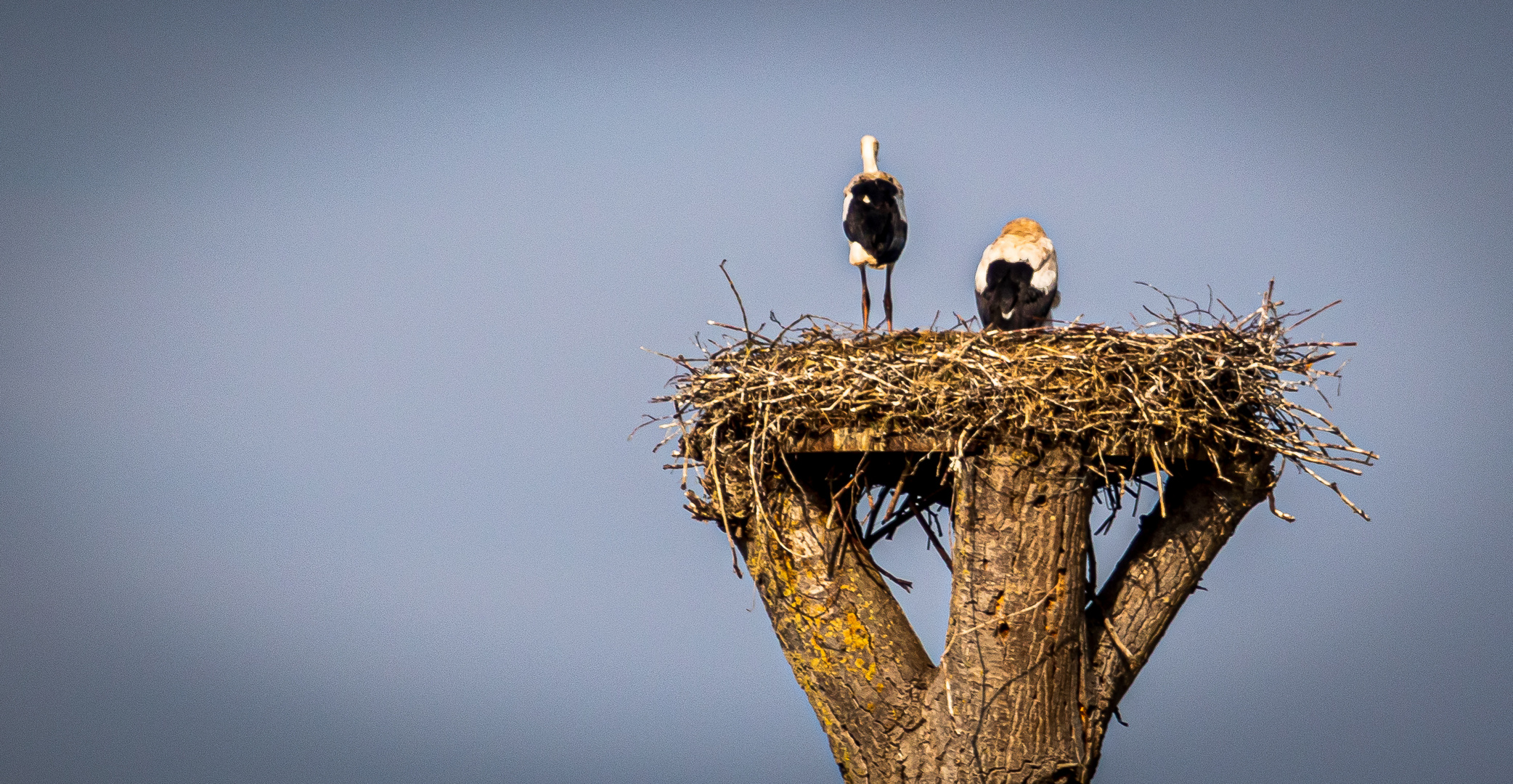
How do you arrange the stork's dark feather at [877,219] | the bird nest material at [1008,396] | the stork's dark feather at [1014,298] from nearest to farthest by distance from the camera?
1. the bird nest material at [1008,396]
2. the stork's dark feather at [1014,298]
3. the stork's dark feather at [877,219]

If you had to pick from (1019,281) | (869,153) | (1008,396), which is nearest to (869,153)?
(869,153)

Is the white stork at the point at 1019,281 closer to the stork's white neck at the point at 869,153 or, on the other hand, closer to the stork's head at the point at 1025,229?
the stork's head at the point at 1025,229

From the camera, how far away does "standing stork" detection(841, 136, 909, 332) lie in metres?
8.60

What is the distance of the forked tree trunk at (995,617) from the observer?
18.8ft

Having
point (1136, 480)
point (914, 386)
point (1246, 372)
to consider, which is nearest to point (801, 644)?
point (914, 386)

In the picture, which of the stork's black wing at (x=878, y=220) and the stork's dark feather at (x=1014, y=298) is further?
the stork's black wing at (x=878, y=220)

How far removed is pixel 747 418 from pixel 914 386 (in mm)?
836

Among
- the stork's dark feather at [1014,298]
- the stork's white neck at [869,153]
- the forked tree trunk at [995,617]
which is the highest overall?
the stork's white neck at [869,153]

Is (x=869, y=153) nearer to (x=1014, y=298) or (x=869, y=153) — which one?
(x=869, y=153)

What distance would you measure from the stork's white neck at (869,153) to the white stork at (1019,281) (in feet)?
5.19

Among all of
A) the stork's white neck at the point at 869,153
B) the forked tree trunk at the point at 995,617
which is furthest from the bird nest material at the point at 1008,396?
the stork's white neck at the point at 869,153

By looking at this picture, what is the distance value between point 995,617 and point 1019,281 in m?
2.98

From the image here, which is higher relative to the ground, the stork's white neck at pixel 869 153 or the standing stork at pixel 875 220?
the stork's white neck at pixel 869 153

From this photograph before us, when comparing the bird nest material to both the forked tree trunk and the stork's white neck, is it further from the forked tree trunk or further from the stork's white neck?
the stork's white neck
